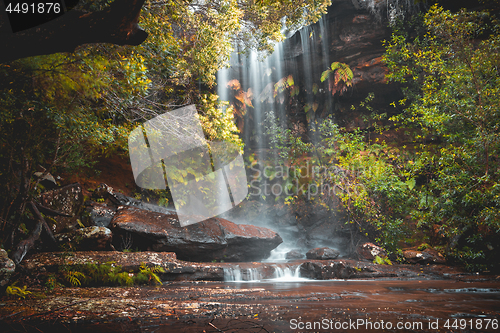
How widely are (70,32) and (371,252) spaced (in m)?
10.0

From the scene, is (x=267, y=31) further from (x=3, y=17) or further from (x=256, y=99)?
(x=3, y=17)

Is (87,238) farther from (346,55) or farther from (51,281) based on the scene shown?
(346,55)

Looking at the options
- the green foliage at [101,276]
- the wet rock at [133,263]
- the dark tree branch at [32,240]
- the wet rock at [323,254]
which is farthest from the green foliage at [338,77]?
the dark tree branch at [32,240]

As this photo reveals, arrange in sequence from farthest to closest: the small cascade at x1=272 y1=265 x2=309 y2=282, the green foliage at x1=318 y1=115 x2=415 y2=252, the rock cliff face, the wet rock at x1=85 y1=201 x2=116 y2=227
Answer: the rock cliff face → the green foliage at x1=318 y1=115 x2=415 y2=252 → the small cascade at x1=272 y1=265 x2=309 y2=282 → the wet rock at x1=85 y1=201 x2=116 y2=227

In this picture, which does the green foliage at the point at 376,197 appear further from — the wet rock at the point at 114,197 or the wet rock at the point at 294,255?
the wet rock at the point at 114,197

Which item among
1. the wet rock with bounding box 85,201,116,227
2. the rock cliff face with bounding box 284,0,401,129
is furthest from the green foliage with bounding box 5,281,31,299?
the rock cliff face with bounding box 284,0,401,129

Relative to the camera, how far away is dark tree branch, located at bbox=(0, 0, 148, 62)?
2701 millimetres

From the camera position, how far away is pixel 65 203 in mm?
7129

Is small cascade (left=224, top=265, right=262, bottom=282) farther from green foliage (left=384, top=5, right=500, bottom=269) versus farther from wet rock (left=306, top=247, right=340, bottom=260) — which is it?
green foliage (left=384, top=5, right=500, bottom=269)

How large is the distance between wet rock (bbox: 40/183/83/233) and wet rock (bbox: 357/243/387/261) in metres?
9.28

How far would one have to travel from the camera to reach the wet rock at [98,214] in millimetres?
7430

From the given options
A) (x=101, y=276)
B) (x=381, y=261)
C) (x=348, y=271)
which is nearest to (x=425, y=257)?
(x=381, y=261)

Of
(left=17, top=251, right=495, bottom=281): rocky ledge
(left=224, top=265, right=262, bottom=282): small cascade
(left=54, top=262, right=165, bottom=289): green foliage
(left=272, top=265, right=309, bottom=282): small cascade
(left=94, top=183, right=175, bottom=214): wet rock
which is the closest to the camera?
(left=54, top=262, right=165, bottom=289): green foliage

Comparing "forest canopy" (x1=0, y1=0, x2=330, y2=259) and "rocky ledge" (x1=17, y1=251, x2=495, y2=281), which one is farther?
"rocky ledge" (x1=17, y1=251, x2=495, y2=281)
